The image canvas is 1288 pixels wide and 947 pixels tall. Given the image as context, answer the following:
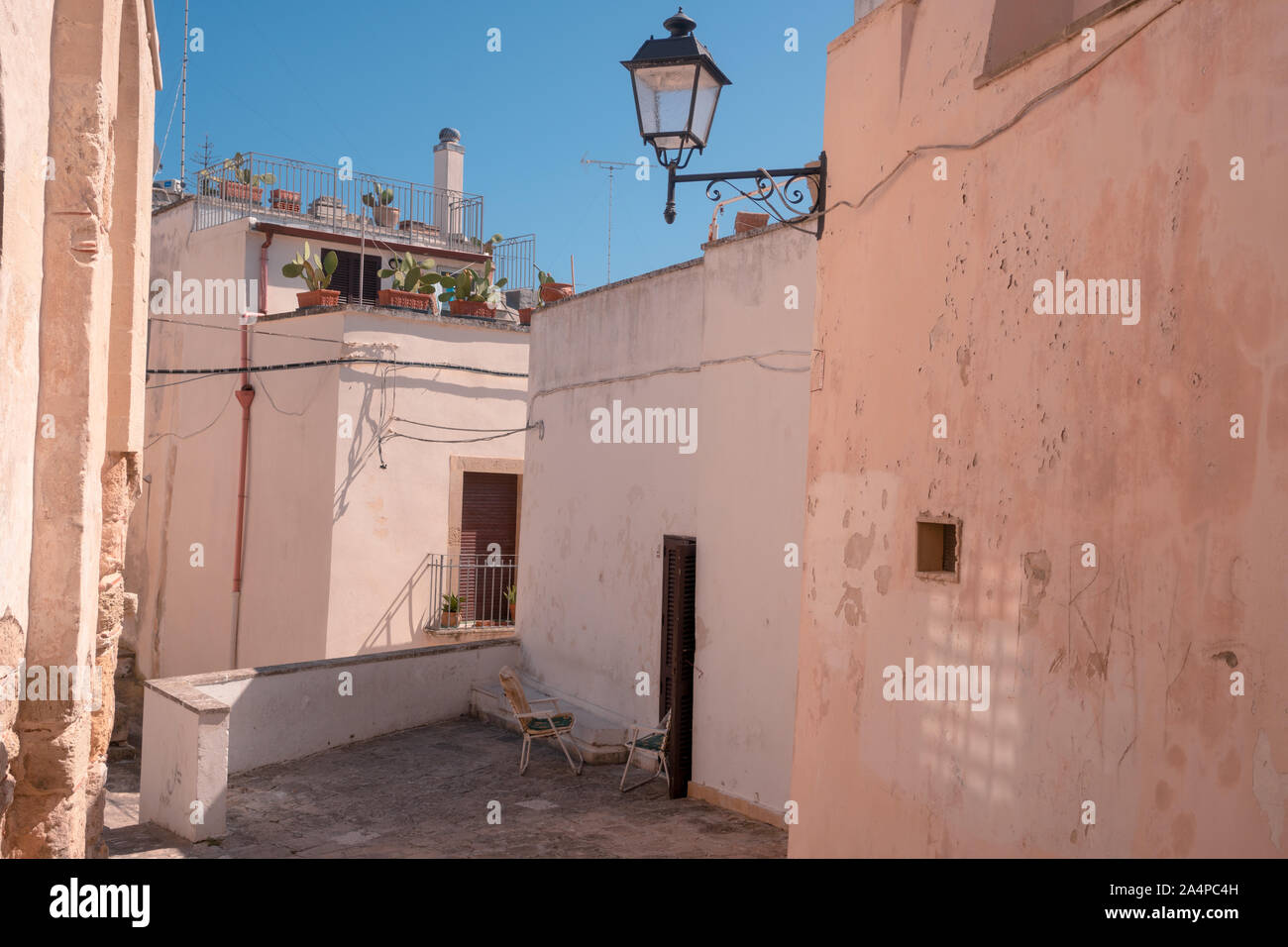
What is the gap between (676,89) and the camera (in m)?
5.45

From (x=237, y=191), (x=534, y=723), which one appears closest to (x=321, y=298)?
(x=237, y=191)

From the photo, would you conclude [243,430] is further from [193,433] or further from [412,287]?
[412,287]

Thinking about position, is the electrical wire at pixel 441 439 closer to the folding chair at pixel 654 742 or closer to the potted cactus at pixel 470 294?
the potted cactus at pixel 470 294

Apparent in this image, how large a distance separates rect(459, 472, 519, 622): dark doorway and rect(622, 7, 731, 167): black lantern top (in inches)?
430

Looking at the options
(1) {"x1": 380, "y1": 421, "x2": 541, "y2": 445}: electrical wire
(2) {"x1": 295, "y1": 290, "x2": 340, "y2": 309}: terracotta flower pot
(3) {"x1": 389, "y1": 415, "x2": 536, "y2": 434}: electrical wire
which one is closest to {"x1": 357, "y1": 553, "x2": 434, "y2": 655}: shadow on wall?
(1) {"x1": 380, "y1": 421, "x2": 541, "y2": 445}: electrical wire

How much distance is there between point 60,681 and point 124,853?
4217 mm

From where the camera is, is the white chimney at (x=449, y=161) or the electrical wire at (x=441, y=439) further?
the white chimney at (x=449, y=161)

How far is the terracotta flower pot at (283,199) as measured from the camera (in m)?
19.9

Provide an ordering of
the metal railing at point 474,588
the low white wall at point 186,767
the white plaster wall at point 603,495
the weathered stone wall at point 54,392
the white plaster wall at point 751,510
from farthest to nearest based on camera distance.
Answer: the metal railing at point 474,588 → the white plaster wall at point 603,495 → the white plaster wall at point 751,510 → the low white wall at point 186,767 → the weathered stone wall at point 54,392

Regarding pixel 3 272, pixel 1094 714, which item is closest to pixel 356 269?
pixel 3 272

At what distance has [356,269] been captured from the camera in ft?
60.0

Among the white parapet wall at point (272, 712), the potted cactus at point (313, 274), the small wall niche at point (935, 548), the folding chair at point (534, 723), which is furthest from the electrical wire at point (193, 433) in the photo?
the small wall niche at point (935, 548)

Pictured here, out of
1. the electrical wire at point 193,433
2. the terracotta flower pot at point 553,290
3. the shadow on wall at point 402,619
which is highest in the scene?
the terracotta flower pot at point 553,290

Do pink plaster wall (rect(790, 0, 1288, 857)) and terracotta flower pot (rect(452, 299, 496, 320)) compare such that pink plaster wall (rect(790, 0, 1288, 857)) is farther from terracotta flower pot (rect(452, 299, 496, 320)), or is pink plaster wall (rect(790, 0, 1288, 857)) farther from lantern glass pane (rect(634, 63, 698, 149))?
terracotta flower pot (rect(452, 299, 496, 320))
